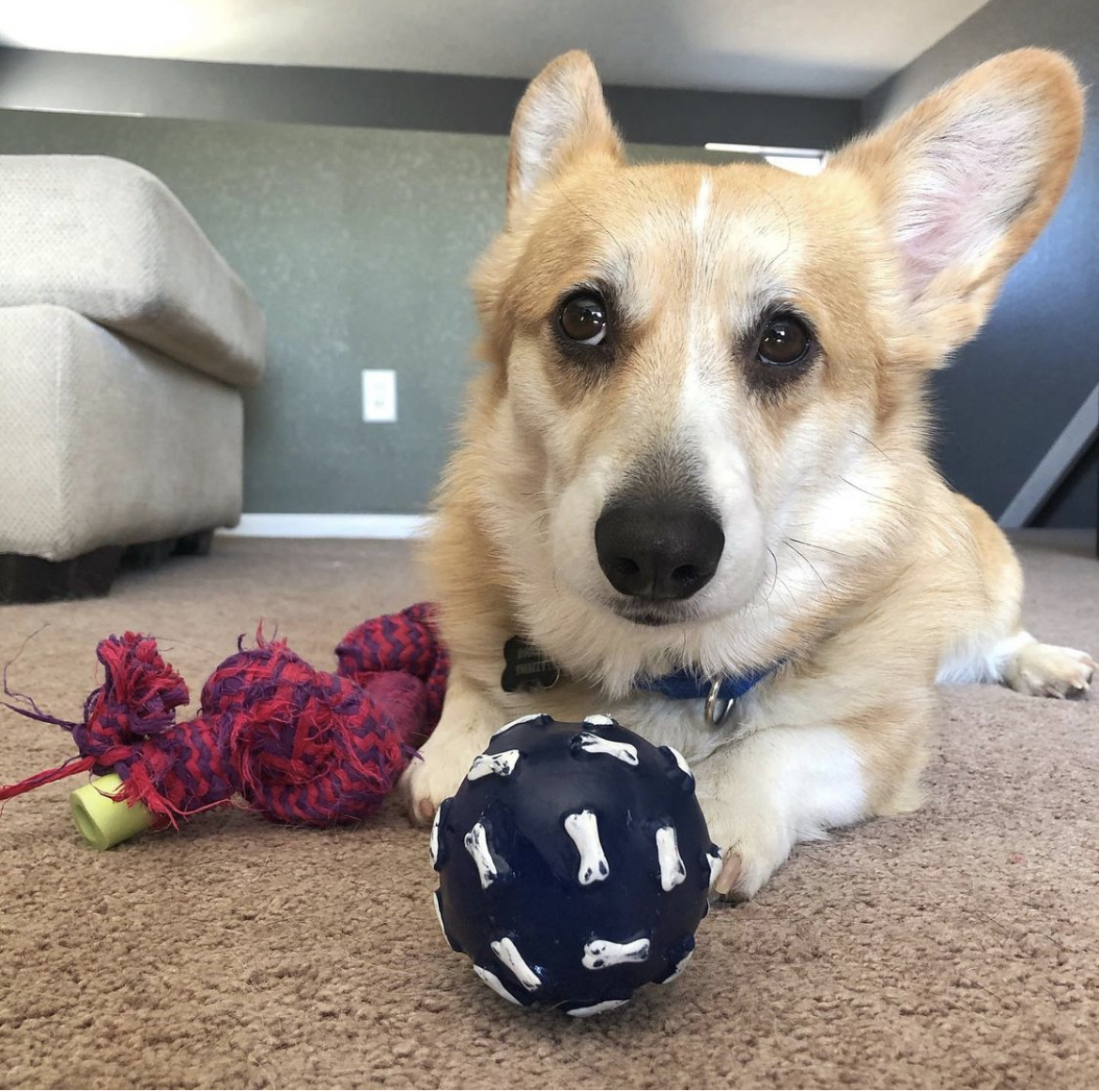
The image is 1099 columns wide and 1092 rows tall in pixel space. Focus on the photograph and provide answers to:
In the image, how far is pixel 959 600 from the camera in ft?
3.69

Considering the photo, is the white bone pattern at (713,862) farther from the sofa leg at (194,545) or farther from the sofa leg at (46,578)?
the sofa leg at (194,545)

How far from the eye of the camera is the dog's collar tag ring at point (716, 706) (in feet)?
3.16

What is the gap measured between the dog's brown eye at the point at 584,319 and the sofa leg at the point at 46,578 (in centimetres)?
147

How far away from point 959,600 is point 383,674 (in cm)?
70

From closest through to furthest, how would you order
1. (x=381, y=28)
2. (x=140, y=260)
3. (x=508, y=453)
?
(x=508, y=453) < (x=140, y=260) < (x=381, y=28)

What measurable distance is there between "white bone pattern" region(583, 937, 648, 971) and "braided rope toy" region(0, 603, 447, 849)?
1.17 ft

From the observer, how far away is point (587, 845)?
555 mm

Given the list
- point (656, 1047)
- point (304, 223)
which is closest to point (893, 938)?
point (656, 1047)

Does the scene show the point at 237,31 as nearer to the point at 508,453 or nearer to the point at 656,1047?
the point at 508,453

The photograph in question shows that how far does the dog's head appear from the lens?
2.72ft

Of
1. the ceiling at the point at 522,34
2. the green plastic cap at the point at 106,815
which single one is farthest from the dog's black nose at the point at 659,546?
the ceiling at the point at 522,34

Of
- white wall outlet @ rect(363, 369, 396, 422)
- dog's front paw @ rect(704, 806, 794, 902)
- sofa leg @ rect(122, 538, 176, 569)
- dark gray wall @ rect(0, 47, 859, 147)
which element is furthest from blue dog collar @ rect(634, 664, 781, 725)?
dark gray wall @ rect(0, 47, 859, 147)

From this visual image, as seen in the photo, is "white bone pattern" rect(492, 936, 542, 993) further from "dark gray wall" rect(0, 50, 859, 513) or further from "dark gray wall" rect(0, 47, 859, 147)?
"dark gray wall" rect(0, 47, 859, 147)

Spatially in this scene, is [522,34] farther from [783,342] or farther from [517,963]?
[517,963]
